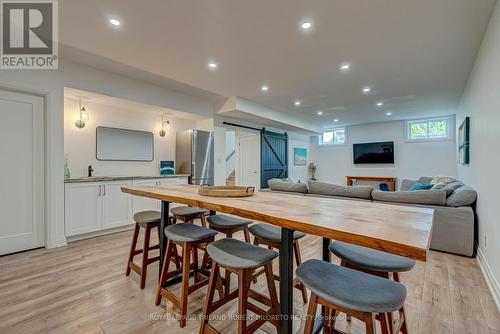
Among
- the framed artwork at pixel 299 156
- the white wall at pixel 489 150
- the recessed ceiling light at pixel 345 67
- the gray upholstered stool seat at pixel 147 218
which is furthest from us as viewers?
the framed artwork at pixel 299 156

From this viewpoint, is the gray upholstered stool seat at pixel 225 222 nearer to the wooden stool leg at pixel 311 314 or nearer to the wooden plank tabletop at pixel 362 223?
the wooden plank tabletop at pixel 362 223

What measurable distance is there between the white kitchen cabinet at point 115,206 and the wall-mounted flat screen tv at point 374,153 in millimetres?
7270

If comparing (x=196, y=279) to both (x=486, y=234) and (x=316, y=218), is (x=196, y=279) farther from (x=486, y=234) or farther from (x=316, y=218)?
(x=486, y=234)

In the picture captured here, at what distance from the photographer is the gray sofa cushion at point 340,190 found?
3350 millimetres

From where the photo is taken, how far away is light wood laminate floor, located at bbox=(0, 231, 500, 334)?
5.31 feet

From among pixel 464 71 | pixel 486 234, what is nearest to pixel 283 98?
pixel 464 71

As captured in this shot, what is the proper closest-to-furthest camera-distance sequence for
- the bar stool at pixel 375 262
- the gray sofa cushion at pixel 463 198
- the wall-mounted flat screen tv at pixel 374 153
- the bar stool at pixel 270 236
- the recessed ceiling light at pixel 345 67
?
the bar stool at pixel 375 262 < the bar stool at pixel 270 236 < the gray sofa cushion at pixel 463 198 < the recessed ceiling light at pixel 345 67 < the wall-mounted flat screen tv at pixel 374 153

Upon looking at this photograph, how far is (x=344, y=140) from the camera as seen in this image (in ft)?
27.9

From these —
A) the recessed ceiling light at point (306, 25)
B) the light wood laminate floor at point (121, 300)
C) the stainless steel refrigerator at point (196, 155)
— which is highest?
the recessed ceiling light at point (306, 25)

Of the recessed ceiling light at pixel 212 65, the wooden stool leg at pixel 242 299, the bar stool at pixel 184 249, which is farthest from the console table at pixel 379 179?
the wooden stool leg at pixel 242 299

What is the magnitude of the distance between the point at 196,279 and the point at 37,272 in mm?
1708

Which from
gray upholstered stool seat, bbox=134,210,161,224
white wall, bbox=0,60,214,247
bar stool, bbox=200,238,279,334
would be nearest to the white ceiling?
white wall, bbox=0,60,214,247

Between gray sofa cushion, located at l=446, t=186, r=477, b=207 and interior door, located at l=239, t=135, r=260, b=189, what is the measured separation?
4.78 metres

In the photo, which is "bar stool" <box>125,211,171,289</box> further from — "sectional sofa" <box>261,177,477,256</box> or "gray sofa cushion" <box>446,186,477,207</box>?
"gray sofa cushion" <box>446,186,477,207</box>
